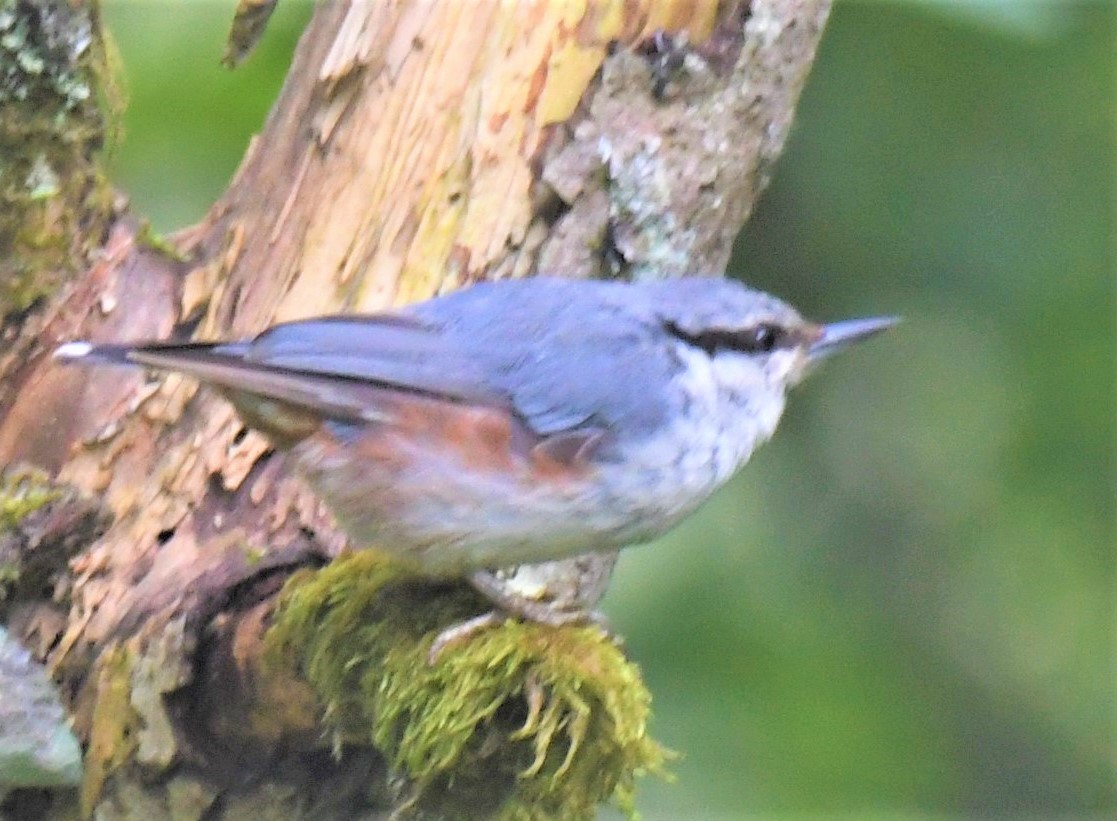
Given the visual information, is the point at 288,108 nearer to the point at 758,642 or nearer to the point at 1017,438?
the point at 758,642

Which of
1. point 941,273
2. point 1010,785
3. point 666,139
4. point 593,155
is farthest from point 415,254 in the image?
point 1010,785

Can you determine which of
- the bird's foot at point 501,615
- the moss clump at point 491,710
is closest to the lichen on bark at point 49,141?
the moss clump at point 491,710

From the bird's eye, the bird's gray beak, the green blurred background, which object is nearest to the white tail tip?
the green blurred background

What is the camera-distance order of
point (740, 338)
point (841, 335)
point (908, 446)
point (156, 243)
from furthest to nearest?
point (908, 446) → point (156, 243) → point (841, 335) → point (740, 338)

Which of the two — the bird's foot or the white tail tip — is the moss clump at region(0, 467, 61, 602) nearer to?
the white tail tip

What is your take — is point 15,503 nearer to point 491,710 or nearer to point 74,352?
point 74,352

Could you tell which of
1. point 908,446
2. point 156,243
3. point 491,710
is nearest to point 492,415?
point 491,710
